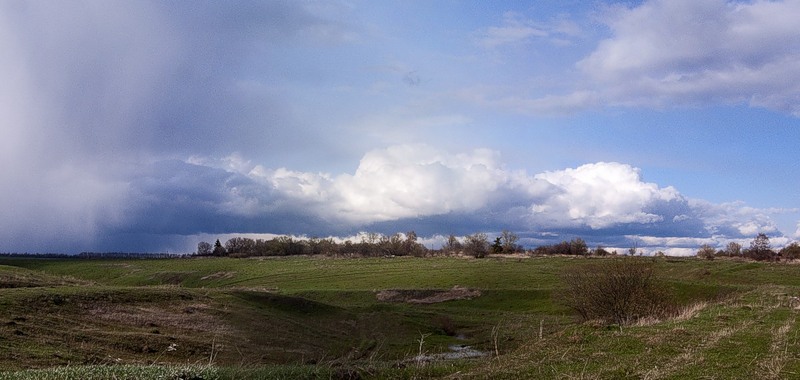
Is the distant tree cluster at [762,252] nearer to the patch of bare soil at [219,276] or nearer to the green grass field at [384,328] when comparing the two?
the green grass field at [384,328]

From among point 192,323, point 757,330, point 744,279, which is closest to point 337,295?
point 192,323

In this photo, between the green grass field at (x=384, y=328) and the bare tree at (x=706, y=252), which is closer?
the green grass field at (x=384, y=328)

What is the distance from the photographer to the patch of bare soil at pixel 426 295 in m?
74.1

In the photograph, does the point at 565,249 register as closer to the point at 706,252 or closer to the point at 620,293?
the point at 706,252

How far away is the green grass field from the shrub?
13.3 feet

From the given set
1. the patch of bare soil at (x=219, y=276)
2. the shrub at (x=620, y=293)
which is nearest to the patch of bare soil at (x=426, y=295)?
the shrub at (x=620, y=293)

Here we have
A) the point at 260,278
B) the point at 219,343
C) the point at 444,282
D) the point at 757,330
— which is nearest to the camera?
the point at 757,330

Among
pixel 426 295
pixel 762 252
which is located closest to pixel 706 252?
pixel 762 252

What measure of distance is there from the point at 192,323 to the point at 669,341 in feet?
111

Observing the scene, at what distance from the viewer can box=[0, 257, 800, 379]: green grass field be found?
16.9 metres

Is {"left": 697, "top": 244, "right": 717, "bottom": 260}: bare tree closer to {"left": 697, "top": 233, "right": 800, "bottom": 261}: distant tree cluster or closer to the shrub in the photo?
{"left": 697, "top": 233, "right": 800, "bottom": 261}: distant tree cluster

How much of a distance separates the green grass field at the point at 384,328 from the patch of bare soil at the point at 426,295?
26 cm

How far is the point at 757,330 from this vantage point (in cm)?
2373

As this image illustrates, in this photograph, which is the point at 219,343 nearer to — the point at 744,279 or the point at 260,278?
the point at 260,278
